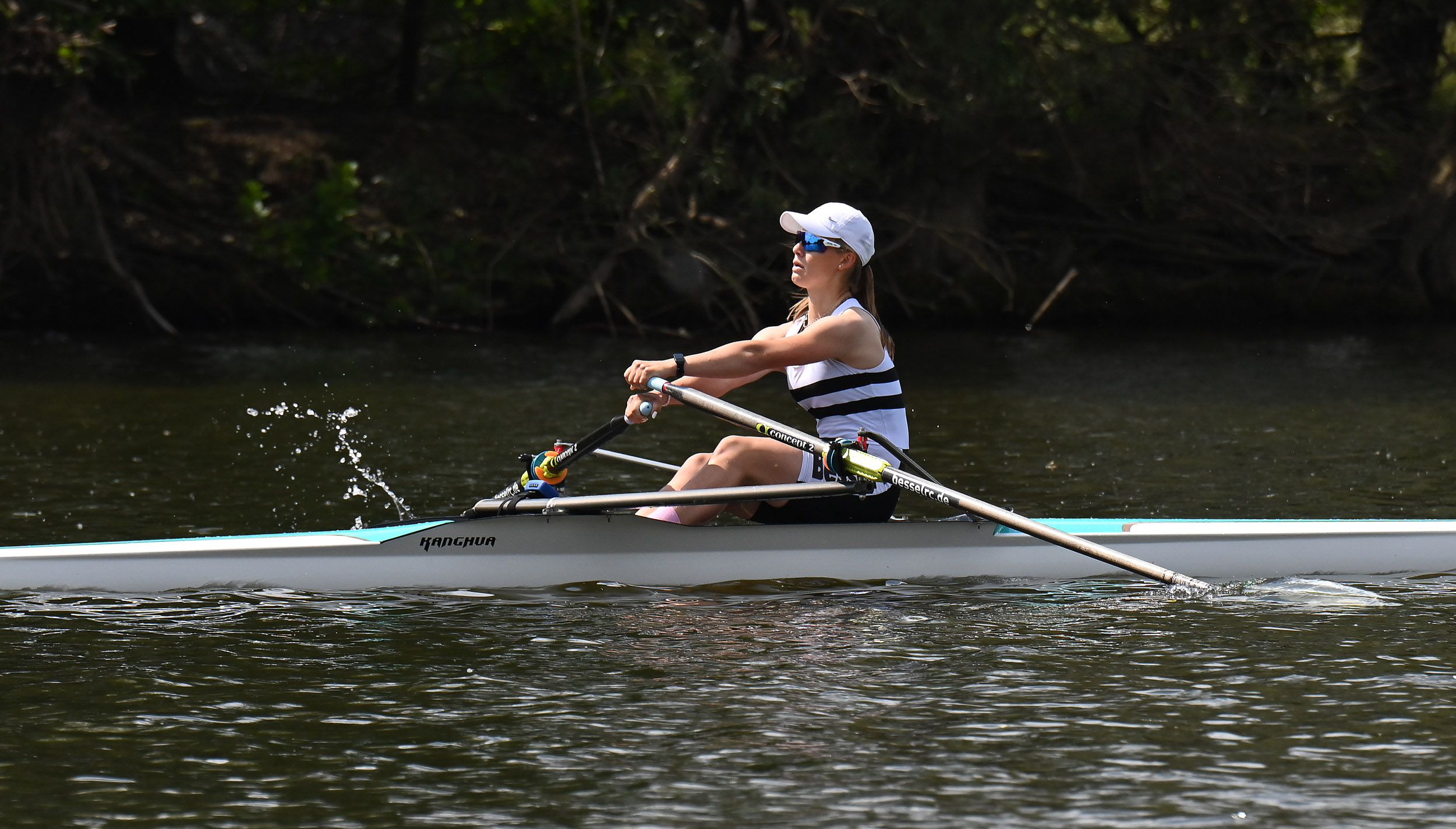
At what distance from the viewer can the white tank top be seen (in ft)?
24.9

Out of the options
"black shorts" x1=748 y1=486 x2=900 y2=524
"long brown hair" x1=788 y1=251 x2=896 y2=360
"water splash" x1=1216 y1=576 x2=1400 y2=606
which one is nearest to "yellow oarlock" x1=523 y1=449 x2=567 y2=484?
"black shorts" x1=748 y1=486 x2=900 y2=524

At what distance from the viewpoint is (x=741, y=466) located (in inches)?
299

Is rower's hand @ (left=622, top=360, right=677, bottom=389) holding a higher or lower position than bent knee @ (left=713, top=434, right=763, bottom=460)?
higher

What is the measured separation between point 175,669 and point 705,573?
7.49 ft

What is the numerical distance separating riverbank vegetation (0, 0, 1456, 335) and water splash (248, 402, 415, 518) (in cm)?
637

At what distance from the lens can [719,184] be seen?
2080 centimetres

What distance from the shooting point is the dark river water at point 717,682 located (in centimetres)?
504

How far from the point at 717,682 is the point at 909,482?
144 centimetres

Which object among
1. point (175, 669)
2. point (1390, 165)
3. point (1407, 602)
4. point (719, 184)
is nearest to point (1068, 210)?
point (1390, 165)

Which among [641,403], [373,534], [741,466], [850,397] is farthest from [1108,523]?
[373,534]

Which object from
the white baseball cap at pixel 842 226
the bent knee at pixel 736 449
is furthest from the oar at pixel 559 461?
the white baseball cap at pixel 842 226

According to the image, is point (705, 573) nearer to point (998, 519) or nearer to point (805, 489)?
point (805, 489)

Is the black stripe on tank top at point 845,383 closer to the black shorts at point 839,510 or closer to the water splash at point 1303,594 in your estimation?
the black shorts at point 839,510

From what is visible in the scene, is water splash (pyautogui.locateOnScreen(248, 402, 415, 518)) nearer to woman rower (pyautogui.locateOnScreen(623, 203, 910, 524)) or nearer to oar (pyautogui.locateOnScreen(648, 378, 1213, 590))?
woman rower (pyautogui.locateOnScreen(623, 203, 910, 524))
